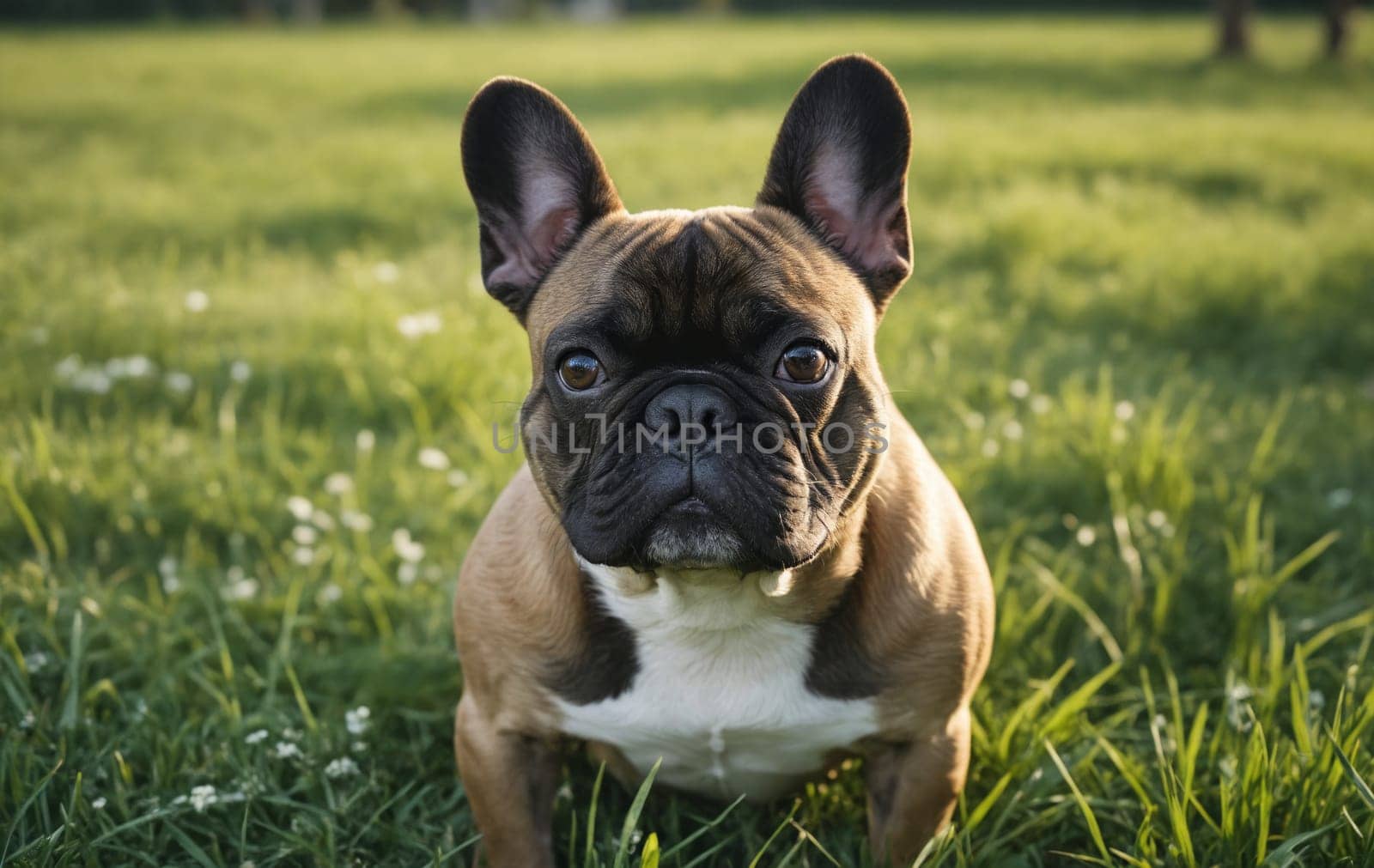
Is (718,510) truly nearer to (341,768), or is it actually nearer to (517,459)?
(341,768)

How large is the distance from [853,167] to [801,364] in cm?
58

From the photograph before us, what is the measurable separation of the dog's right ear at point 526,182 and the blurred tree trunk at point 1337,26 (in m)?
16.2

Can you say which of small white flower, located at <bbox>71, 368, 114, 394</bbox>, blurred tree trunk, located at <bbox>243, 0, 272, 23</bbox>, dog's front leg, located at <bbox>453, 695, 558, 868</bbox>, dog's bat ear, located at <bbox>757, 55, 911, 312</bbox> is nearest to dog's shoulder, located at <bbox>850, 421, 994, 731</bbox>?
dog's bat ear, located at <bbox>757, 55, 911, 312</bbox>

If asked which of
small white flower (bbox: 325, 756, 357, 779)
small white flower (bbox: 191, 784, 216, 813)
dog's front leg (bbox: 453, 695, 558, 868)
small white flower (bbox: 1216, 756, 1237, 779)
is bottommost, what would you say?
small white flower (bbox: 325, 756, 357, 779)

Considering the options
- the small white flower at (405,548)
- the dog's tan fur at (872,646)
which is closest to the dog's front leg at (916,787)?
the dog's tan fur at (872,646)

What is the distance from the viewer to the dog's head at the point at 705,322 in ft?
7.25

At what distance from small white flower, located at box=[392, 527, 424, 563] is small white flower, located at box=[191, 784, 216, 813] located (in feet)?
3.82

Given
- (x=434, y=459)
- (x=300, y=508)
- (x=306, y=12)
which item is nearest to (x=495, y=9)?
(x=306, y=12)

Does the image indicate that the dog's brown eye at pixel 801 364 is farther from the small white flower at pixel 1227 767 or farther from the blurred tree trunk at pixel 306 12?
the blurred tree trunk at pixel 306 12

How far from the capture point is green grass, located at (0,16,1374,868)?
2691 millimetres

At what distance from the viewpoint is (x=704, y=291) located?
2330 mm

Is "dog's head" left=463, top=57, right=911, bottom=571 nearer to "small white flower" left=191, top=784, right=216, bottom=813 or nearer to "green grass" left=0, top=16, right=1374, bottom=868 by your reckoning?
"green grass" left=0, top=16, right=1374, bottom=868

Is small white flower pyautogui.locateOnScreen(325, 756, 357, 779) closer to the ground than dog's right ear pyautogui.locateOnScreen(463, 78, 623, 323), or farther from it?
closer to the ground

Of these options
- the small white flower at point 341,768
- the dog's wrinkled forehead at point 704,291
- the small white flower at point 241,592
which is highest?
the dog's wrinkled forehead at point 704,291
